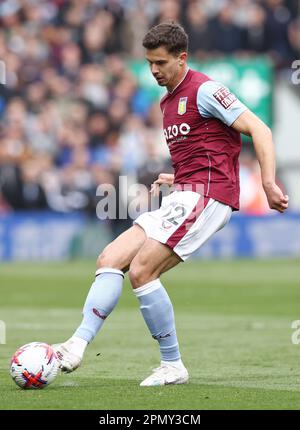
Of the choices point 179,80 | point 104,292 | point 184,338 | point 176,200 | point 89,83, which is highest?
Result: point 89,83

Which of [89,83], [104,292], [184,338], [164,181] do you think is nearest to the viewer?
[104,292]

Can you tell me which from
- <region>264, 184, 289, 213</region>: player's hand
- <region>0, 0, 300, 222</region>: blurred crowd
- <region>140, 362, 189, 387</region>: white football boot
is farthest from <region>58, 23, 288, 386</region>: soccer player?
<region>0, 0, 300, 222</region>: blurred crowd

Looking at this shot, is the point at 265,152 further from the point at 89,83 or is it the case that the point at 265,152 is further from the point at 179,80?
the point at 89,83

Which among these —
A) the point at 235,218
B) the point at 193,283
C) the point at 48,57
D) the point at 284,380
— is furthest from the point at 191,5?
the point at 284,380

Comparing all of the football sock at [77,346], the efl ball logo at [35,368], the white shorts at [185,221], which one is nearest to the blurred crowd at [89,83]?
the white shorts at [185,221]

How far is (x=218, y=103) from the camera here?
26.0 feet

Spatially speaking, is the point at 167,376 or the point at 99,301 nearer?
the point at 99,301

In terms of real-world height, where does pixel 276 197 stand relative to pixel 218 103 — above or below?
below

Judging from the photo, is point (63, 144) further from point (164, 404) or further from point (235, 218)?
point (164, 404)

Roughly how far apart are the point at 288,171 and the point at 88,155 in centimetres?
508

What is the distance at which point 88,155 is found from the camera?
24.2 metres

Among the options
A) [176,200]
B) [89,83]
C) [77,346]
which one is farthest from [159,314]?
[89,83]

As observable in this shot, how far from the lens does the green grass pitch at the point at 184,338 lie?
7332 millimetres

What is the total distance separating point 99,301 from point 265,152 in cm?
150
